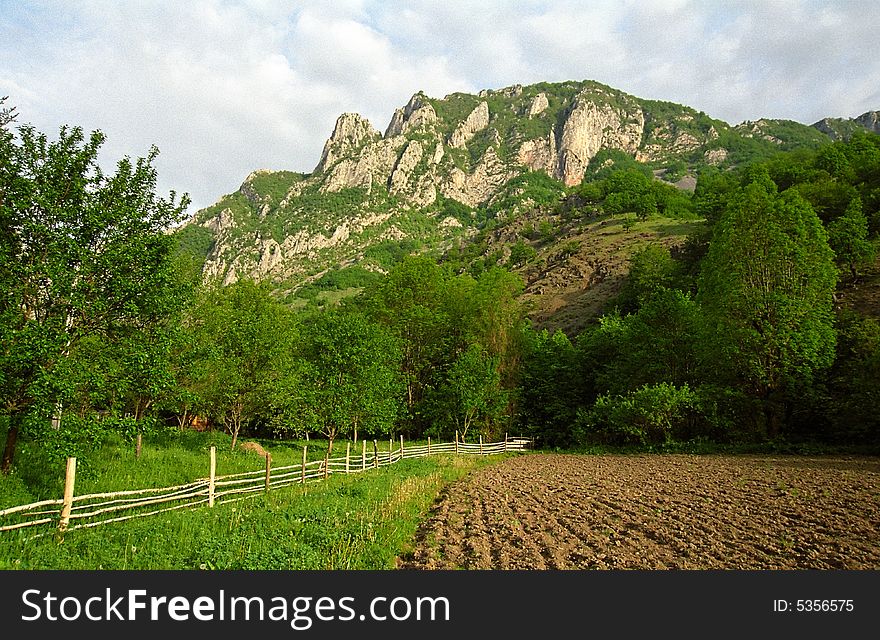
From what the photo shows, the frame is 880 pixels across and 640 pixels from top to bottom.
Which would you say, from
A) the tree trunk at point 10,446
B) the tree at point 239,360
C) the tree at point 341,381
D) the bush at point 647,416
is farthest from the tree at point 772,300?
the tree trunk at point 10,446

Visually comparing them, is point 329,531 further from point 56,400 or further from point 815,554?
point 815,554

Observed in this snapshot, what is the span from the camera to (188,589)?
21.4 ft

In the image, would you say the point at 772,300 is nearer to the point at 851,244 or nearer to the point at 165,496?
the point at 851,244

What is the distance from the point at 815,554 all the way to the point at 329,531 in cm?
949

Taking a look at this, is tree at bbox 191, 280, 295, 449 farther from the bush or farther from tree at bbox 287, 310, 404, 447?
the bush

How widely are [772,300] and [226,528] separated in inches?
1288

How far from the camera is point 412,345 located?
142 ft

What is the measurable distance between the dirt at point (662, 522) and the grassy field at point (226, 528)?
1055 mm

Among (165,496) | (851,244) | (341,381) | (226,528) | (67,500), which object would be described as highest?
(851,244)

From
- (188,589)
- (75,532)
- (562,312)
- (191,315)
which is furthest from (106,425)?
(562,312)

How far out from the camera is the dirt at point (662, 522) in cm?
894

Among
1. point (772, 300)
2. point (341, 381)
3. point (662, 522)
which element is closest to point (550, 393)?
point (772, 300)

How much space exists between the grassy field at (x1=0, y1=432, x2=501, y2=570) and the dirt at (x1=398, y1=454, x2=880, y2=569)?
1055 mm

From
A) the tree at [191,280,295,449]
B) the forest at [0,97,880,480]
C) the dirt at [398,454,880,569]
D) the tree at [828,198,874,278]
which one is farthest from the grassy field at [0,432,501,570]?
the tree at [828,198,874,278]
